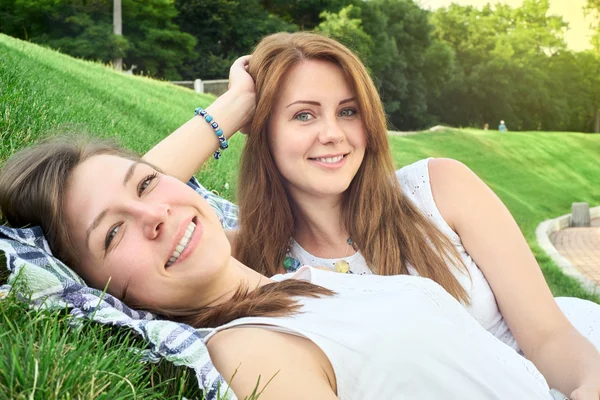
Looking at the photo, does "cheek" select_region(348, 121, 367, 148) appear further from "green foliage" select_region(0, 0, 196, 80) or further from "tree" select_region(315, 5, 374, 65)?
"tree" select_region(315, 5, 374, 65)

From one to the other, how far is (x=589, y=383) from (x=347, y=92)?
4.92 ft

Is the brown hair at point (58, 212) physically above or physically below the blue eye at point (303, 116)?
below

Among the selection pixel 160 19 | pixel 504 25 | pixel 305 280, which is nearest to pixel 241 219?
pixel 305 280

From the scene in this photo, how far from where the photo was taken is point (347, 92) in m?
3.07

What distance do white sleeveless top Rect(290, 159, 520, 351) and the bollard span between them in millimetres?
20853

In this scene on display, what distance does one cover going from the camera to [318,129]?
9.78 ft

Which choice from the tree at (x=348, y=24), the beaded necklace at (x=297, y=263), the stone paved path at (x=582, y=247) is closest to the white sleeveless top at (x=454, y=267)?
the beaded necklace at (x=297, y=263)

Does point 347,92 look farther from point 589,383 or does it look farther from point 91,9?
point 91,9

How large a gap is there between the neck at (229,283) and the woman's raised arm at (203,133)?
2.57 feet

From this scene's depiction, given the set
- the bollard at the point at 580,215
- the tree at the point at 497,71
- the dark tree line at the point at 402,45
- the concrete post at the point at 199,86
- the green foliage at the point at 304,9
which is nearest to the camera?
the bollard at the point at 580,215

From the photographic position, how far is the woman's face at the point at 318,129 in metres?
2.99

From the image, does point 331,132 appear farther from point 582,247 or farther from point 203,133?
point 582,247

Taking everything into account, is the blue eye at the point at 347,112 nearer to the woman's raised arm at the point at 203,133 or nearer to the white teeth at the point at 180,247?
the woman's raised arm at the point at 203,133

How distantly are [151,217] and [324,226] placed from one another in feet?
4.27
